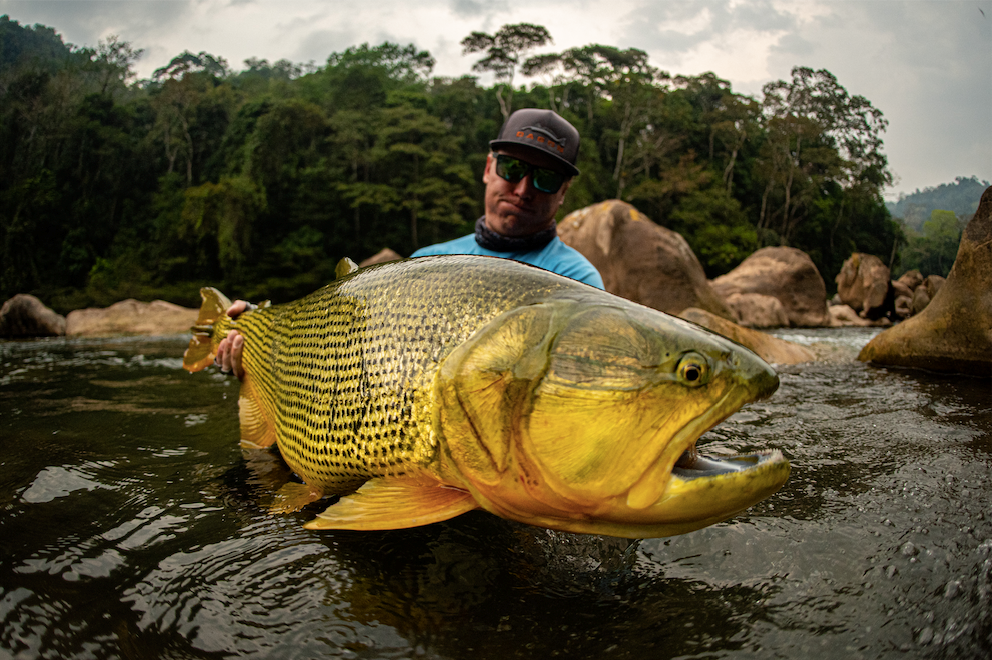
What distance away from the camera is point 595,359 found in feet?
4.73

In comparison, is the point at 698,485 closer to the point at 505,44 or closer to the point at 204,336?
the point at 204,336

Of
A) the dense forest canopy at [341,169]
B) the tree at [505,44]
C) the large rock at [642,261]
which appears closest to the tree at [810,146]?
the dense forest canopy at [341,169]

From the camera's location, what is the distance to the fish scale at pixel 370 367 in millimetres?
1722

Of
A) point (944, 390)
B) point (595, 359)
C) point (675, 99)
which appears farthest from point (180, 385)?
point (675, 99)

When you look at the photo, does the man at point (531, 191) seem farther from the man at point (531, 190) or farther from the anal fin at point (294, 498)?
the anal fin at point (294, 498)

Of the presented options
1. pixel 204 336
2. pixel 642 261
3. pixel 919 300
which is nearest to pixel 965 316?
pixel 204 336

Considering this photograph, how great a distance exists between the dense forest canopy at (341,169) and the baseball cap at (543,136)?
32.2 m

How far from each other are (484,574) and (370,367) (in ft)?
2.59

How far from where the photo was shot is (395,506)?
171 centimetres

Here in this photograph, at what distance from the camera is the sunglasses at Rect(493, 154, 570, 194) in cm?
400

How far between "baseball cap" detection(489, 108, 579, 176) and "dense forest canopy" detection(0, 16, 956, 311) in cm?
3222

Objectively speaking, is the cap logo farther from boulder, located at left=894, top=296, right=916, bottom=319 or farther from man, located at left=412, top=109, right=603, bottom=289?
boulder, located at left=894, top=296, right=916, bottom=319

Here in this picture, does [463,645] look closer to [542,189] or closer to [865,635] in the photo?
[865,635]

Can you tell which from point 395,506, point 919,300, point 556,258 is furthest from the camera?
point 919,300
